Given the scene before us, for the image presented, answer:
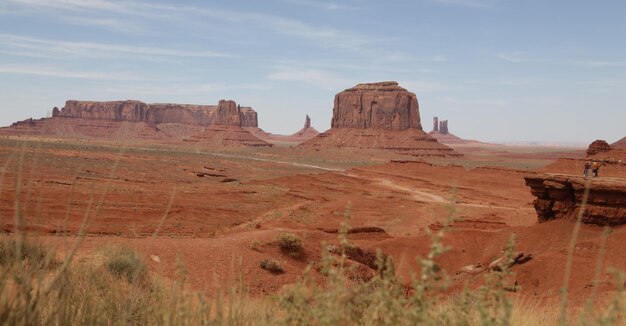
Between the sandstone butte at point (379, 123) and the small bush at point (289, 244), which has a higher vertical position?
the sandstone butte at point (379, 123)

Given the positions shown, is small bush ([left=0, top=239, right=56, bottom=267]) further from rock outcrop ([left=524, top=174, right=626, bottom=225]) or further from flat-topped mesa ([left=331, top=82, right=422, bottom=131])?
flat-topped mesa ([left=331, top=82, right=422, bottom=131])

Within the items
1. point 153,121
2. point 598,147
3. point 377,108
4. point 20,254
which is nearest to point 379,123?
point 377,108

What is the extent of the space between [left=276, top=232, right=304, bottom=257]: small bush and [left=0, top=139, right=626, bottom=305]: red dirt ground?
212 mm

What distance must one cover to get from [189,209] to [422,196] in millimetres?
18673

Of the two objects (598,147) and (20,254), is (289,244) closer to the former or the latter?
(20,254)

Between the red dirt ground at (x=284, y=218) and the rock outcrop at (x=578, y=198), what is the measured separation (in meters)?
0.52

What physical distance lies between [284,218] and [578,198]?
471 inches

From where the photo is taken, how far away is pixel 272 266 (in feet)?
42.2

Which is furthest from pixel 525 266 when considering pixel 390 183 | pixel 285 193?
pixel 390 183

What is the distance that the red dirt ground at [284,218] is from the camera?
456 inches

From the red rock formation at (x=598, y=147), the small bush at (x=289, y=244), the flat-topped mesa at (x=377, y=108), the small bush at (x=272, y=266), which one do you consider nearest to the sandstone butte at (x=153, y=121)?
the flat-topped mesa at (x=377, y=108)

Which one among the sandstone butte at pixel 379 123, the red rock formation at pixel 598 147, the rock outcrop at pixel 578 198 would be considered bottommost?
the rock outcrop at pixel 578 198

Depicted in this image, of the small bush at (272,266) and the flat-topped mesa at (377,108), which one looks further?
the flat-topped mesa at (377,108)

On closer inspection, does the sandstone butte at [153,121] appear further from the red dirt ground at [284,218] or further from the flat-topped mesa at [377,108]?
the red dirt ground at [284,218]
